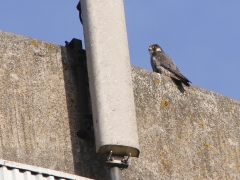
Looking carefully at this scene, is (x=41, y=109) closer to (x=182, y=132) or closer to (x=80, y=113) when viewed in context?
(x=80, y=113)

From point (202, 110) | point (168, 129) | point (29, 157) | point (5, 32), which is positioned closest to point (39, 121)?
point (29, 157)

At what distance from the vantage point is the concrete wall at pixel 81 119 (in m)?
5.66

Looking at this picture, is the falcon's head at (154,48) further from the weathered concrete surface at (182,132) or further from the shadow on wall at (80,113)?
the shadow on wall at (80,113)

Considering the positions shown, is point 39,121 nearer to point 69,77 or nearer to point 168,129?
point 69,77

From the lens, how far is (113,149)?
5.74 metres

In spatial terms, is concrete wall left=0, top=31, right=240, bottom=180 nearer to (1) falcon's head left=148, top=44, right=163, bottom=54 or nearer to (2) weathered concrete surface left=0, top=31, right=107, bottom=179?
(2) weathered concrete surface left=0, top=31, right=107, bottom=179

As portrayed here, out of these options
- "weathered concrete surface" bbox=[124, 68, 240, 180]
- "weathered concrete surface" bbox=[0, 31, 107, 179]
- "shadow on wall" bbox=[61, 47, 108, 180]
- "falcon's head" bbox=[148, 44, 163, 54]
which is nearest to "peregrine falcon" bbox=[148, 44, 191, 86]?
"falcon's head" bbox=[148, 44, 163, 54]

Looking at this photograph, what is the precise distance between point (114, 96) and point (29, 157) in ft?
2.36

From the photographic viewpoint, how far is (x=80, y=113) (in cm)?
600

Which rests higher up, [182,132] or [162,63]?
[162,63]

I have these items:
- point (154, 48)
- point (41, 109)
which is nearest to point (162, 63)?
point (154, 48)

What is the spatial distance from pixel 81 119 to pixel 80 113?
4cm

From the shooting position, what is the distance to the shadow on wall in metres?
5.82

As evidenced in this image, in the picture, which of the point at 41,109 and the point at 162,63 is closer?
the point at 41,109
